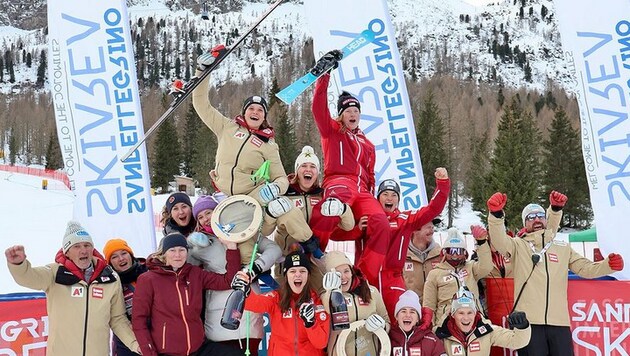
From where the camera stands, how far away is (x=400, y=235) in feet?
17.6

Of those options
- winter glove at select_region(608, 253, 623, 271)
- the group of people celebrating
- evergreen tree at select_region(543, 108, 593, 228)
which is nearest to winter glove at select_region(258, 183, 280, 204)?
the group of people celebrating

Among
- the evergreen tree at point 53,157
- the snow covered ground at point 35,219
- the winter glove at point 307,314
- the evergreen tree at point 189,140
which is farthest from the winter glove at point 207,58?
the evergreen tree at point 53,157

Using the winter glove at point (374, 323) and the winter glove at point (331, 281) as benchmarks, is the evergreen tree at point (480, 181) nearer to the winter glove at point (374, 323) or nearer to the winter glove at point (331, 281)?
the winter glove at point (374, 323)

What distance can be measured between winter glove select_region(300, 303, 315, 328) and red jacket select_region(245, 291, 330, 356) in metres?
0.05

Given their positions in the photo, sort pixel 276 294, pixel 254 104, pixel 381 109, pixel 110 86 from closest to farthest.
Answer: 1. pixel 276 294
2. pixel 254 104
3. pixel 110 86
4. pixel 381 109

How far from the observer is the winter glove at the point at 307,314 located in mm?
4027

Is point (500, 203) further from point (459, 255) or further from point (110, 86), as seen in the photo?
point (110, 86)

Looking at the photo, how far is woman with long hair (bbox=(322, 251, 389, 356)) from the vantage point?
4.19 m

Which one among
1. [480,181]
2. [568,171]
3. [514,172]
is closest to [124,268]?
[514,172]

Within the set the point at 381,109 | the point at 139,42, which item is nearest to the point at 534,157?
the point at 381,109

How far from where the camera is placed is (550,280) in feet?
17.6

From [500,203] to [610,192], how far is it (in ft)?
10.3

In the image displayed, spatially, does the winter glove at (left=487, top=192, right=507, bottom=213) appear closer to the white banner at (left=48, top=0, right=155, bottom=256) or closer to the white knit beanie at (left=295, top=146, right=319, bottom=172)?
the white knit beanie at (left=295, top=146, right=319, bottom=172)

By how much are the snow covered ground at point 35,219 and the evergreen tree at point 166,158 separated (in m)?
6.89
